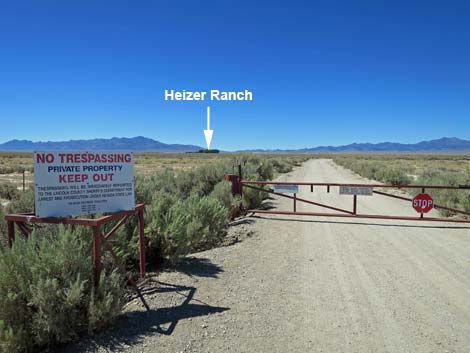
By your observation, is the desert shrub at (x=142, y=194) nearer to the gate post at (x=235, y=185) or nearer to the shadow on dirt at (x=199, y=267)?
the shadow on dirt at (x=199, y=267)

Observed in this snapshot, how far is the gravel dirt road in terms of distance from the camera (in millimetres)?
3865

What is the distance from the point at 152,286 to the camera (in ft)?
17.4

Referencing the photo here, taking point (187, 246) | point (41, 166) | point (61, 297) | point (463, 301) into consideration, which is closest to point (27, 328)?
point (61, 297)

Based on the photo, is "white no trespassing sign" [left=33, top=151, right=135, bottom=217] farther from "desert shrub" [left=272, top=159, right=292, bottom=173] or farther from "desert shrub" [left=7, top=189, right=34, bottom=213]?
"desert shrub" [left=272, top=159, right=292, bottom=173]

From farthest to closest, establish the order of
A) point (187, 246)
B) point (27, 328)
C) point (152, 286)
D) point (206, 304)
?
point (187, 246) → point (152, 286) → point (206, 304) → point (27, 328)

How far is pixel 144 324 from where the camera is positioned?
415cm

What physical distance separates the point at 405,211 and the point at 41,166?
37.4ft

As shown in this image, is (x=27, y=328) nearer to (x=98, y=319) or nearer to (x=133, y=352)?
(x=98, y=319)

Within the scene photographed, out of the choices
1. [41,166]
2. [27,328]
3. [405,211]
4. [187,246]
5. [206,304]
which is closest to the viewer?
[27,328]

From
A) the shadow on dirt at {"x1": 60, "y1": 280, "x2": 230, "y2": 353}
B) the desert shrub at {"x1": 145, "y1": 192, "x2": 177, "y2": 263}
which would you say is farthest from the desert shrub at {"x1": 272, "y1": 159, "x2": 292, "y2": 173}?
the shadow on dirt at {"x1": 60, "y1": 280, "x2": 230, "y2": 353}

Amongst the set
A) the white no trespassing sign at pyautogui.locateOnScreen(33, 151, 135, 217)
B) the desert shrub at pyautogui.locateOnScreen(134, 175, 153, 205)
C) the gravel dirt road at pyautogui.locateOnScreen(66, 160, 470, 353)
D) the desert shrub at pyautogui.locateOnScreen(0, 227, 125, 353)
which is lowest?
the gravel dirt road at pyautogui.locateOnScreen(66, 160, 470, 353)

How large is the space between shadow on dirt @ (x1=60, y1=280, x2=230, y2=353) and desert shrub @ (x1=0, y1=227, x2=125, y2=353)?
0.16 meters

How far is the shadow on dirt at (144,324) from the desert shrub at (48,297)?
0.16 metres

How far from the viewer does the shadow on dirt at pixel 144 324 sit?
368 cm
